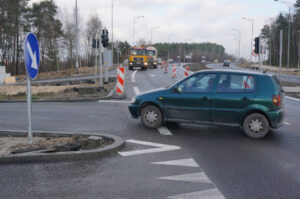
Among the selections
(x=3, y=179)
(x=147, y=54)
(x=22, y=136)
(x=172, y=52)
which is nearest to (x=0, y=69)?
(x=147, y=54)

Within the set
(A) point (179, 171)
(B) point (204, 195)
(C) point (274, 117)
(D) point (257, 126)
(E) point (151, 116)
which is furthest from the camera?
(E) point (151, 116)

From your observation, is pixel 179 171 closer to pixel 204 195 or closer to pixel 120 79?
pixel 204 195

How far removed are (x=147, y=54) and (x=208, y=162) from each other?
136ft

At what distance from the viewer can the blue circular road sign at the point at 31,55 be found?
6137 mm

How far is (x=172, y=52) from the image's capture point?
178 metres

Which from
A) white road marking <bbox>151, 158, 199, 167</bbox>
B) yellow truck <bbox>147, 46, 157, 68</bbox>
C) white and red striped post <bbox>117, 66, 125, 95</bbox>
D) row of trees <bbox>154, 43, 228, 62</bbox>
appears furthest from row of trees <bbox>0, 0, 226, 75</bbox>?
row of trees <bbox>154, 43, 228, 62</bbox>

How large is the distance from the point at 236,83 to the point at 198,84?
939mm

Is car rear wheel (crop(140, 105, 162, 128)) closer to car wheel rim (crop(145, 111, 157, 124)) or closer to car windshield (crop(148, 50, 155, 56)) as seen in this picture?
car wheel rim (crop(145, 111, 157, 124))

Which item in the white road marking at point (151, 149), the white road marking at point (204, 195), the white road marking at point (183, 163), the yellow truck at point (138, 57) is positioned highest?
the yellow truck at point (138, 57)

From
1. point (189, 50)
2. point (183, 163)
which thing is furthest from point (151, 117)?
point (189, 50)

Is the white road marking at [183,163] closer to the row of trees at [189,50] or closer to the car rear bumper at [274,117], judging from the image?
the car rear bumper at [274,117]

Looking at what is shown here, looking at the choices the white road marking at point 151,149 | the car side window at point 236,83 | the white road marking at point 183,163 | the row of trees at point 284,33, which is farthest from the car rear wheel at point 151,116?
the row of trees at point 284,33

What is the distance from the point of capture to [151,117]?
894 centimetres

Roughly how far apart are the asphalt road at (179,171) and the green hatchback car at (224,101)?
37 cm
